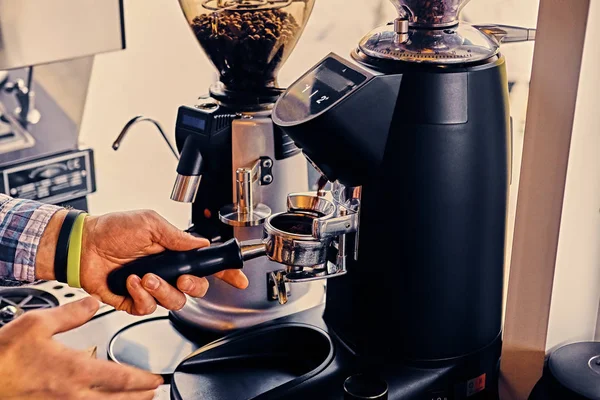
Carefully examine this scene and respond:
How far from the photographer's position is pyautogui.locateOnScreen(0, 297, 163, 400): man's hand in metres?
0.75

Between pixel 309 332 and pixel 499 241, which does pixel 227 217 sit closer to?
pixel 309 332

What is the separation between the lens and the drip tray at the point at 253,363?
861 mm

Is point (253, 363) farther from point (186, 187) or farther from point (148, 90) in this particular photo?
point (148, 90)

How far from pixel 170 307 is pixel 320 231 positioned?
9.1 inches

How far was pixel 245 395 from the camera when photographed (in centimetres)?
85

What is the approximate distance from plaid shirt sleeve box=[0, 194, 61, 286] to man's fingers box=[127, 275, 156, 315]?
0.62 feet

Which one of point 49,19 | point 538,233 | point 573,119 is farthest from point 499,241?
point 49,19

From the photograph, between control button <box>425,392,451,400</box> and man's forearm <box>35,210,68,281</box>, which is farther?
man's forearm <box>35,210,68,281</box>

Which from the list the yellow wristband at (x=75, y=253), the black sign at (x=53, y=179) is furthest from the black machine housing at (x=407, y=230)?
the black sign at (x=53, y=179)

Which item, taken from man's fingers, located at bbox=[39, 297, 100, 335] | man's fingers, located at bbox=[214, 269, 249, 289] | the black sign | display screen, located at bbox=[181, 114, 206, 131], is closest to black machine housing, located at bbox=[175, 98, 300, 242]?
display screen, located at bbox=[181, 114, 206, 131]

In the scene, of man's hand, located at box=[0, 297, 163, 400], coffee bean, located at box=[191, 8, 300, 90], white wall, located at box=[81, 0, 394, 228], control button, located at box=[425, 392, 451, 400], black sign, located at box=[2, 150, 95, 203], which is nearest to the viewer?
man's hand, located at box=[0, 297, 163, 400]

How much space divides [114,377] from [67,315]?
0.26 ft

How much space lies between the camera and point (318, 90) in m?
0.79

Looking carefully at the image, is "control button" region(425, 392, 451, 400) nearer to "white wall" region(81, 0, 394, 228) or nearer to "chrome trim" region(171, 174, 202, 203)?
"chrome trim" region(171, 174, 202, 203)
